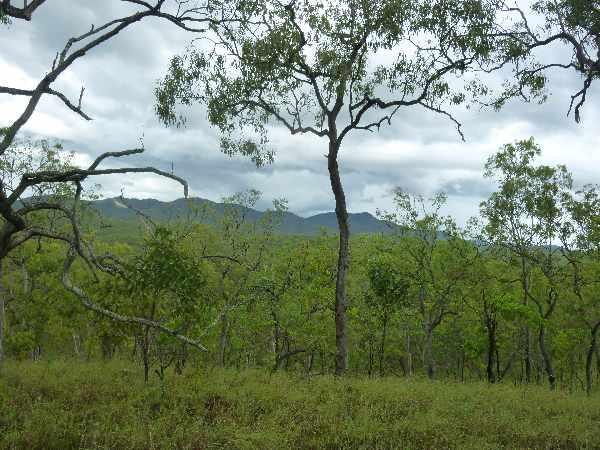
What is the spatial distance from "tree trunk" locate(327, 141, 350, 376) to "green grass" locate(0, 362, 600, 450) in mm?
3391

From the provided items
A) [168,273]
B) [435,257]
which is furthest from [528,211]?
[168,273]

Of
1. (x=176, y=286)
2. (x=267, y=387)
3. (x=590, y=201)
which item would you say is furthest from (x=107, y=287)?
(x=590, y=201)

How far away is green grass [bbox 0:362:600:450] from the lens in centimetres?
873

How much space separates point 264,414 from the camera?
10.6 meters

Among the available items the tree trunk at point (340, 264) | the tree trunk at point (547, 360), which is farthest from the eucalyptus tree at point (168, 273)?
the tree trunk at point (547, 360)

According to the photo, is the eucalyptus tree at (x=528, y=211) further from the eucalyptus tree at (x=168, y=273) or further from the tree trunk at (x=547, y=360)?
the eucalyptus tree at (x=168, y=273)

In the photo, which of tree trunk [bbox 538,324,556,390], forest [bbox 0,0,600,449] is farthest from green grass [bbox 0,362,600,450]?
tree trunk [bbox 538,324,556,390]

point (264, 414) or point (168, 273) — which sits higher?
point (168, 273)

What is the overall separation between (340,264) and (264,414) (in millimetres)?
9177

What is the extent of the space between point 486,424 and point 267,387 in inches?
223

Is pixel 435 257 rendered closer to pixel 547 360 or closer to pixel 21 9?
pixel 547 360

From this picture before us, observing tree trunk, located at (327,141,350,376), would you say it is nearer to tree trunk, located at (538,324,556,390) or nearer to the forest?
the forest

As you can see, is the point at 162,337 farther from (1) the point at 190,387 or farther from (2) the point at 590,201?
(2) the point at 590,201

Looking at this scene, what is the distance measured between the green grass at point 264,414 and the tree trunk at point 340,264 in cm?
339
